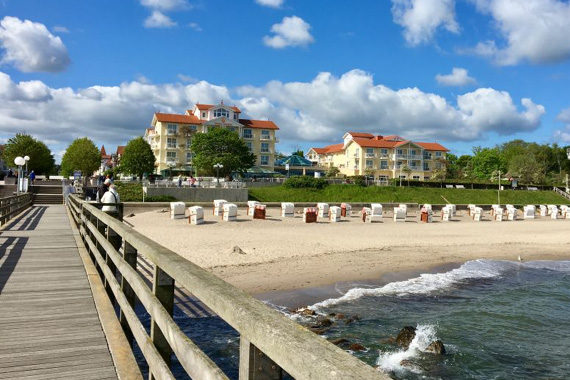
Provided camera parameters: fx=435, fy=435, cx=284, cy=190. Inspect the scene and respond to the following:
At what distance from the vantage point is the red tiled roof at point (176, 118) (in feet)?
239

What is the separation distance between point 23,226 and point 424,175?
81.0m

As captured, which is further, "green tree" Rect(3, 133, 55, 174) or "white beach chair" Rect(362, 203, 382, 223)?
"green tree" Rect(3, 133, 55, 174)

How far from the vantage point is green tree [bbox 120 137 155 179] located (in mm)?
62878

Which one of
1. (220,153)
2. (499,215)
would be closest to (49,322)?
(499,215)

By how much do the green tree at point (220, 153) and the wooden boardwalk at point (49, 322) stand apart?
51.8 meters

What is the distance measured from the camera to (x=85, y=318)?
491cm

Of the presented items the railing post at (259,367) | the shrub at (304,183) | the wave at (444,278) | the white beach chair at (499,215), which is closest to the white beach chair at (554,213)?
the white beach chair at (499,215)

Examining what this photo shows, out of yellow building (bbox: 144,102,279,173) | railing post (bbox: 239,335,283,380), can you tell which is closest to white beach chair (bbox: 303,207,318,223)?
railing post (bbox: 239,335,283,380)

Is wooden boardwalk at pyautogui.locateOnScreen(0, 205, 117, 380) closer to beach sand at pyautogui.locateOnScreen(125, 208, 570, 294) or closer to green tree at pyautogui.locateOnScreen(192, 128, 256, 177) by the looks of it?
beach sand at pyautogui.locateOnScreen(125, 208, 570, 294)

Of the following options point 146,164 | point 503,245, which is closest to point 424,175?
point 146,164

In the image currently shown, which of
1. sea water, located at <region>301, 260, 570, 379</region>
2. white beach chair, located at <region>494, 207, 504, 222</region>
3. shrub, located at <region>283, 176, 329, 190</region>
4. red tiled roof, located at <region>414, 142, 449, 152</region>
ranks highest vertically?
red tiled roof, located at <region>414, 142, 449, 152</region>

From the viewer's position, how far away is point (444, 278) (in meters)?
15.0

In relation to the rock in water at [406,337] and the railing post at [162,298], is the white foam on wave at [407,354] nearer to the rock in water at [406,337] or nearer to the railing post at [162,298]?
the rock in water at [406,337]

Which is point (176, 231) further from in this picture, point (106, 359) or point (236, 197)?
point (236, 197)
